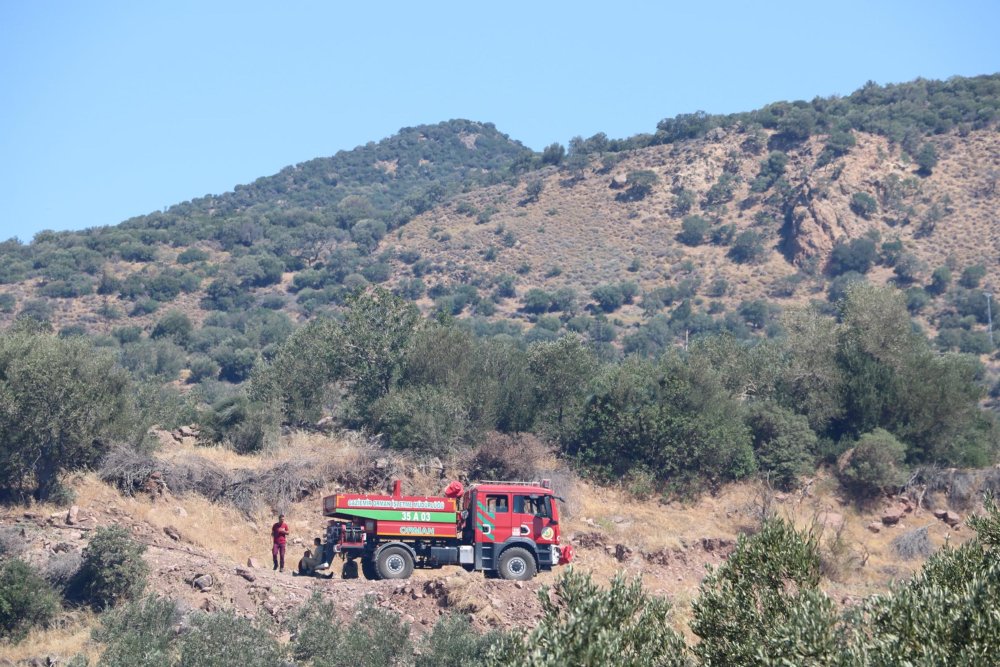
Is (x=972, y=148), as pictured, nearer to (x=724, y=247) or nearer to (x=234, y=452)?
(x=724, y=247)

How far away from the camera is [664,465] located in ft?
111

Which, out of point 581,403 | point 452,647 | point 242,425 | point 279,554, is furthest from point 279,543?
point 581,403

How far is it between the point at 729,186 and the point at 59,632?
69441 mm

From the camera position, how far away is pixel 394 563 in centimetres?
2392

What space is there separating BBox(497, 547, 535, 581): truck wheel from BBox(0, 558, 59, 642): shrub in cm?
952

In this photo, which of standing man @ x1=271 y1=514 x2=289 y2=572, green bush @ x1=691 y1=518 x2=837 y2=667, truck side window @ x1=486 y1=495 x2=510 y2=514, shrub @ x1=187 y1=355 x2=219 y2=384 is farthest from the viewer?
→ shrub @ x1=187 y1=355 x2=219 y2=384

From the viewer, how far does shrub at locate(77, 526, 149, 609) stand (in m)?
21.1

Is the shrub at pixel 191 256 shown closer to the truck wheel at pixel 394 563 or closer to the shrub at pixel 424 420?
the shrub at pixel 424 420

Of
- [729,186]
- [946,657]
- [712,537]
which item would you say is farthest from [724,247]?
[946,657]

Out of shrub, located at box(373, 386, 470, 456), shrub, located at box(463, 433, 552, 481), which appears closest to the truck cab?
shrub, located at box(463, 433, 552, 481)

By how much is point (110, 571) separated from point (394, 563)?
6.18 meters

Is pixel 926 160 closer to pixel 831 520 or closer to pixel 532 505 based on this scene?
pixel 831 520

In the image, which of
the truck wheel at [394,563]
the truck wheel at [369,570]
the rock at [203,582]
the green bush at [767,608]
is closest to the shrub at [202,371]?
the truck wheel at [369,570]

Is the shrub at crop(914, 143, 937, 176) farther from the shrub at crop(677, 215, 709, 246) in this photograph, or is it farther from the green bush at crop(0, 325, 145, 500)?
the green bush at crop(0, 325, 145, 500)
